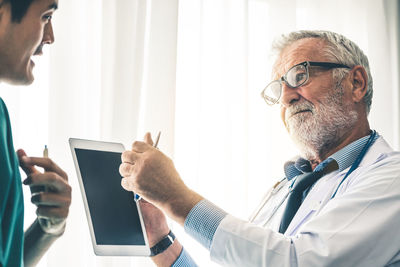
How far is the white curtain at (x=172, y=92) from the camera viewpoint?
1508 mm

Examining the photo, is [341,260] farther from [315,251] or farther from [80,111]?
[80,111]

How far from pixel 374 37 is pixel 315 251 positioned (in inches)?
64.6

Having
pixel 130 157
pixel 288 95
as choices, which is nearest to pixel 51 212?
pixel 130 157

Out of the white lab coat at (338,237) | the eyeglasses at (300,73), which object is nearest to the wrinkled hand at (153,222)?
the white lab coat at (338,237)

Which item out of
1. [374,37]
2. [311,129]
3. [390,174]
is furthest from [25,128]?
[374,37]

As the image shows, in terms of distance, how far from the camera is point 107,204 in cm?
116

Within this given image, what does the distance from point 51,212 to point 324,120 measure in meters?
0.96

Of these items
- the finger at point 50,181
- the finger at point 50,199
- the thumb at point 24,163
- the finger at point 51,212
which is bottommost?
the finger at point 51,212

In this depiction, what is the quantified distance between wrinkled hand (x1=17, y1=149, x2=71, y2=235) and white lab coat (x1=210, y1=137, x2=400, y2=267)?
409mm

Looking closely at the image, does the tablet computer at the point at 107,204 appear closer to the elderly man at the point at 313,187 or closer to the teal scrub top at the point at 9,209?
the elderly man at the point at 313,187

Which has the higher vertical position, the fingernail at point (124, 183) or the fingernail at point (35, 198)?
the fingernail at point (124, 183)

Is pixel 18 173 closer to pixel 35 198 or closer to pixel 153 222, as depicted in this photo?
pixel 35 198

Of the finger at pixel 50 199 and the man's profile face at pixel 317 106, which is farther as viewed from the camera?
the man's profile face at pixel 317 106

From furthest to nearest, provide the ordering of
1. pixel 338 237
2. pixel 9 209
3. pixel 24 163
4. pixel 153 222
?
pixel 153 222 < pixel 338 237 < pixel 24 163 < pixel 9 209
